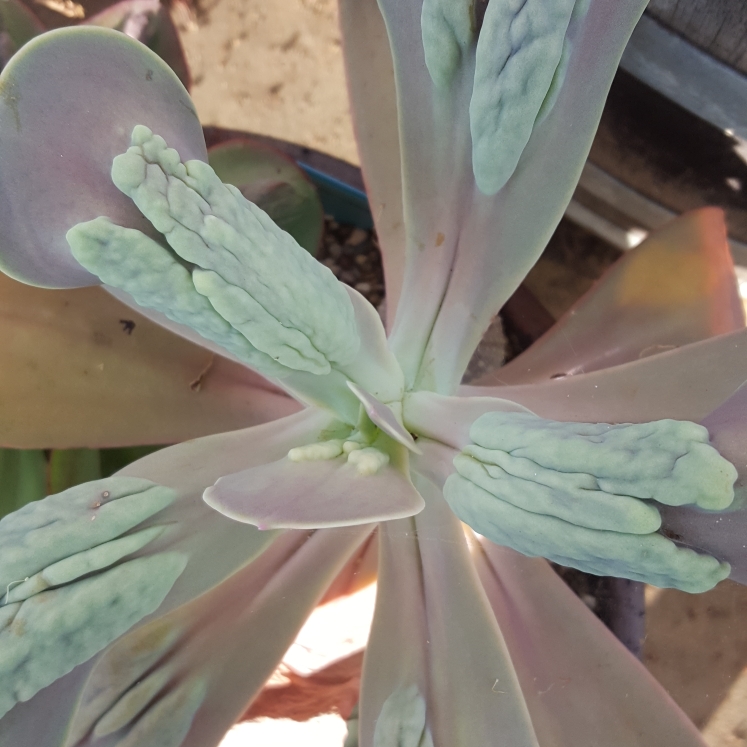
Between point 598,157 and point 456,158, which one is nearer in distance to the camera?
point 456,158

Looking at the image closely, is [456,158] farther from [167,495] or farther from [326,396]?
[167,495]

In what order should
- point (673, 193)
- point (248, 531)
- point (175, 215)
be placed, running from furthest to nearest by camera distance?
1. point (673, 193)
2. point (248, 531)
3. point (175, 215)

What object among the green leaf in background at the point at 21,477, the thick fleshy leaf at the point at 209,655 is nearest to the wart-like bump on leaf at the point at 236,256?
the thick fleshy leaf at the point at 209,655

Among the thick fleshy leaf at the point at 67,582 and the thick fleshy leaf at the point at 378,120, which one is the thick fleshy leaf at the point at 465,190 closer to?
the thick fleshy leaf at the point at 378,120

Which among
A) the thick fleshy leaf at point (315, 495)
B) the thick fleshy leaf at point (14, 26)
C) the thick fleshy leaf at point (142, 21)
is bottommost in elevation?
the thick fleshy leaf at point (315, 495)

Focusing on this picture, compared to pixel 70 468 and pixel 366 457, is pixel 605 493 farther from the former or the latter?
pixel 70 468

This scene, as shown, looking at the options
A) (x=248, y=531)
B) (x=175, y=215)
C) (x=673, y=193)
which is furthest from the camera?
(x=673, y=193)

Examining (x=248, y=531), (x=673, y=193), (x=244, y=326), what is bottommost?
(x=248, y=531)

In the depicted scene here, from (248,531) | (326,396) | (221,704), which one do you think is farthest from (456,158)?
(221,704)
